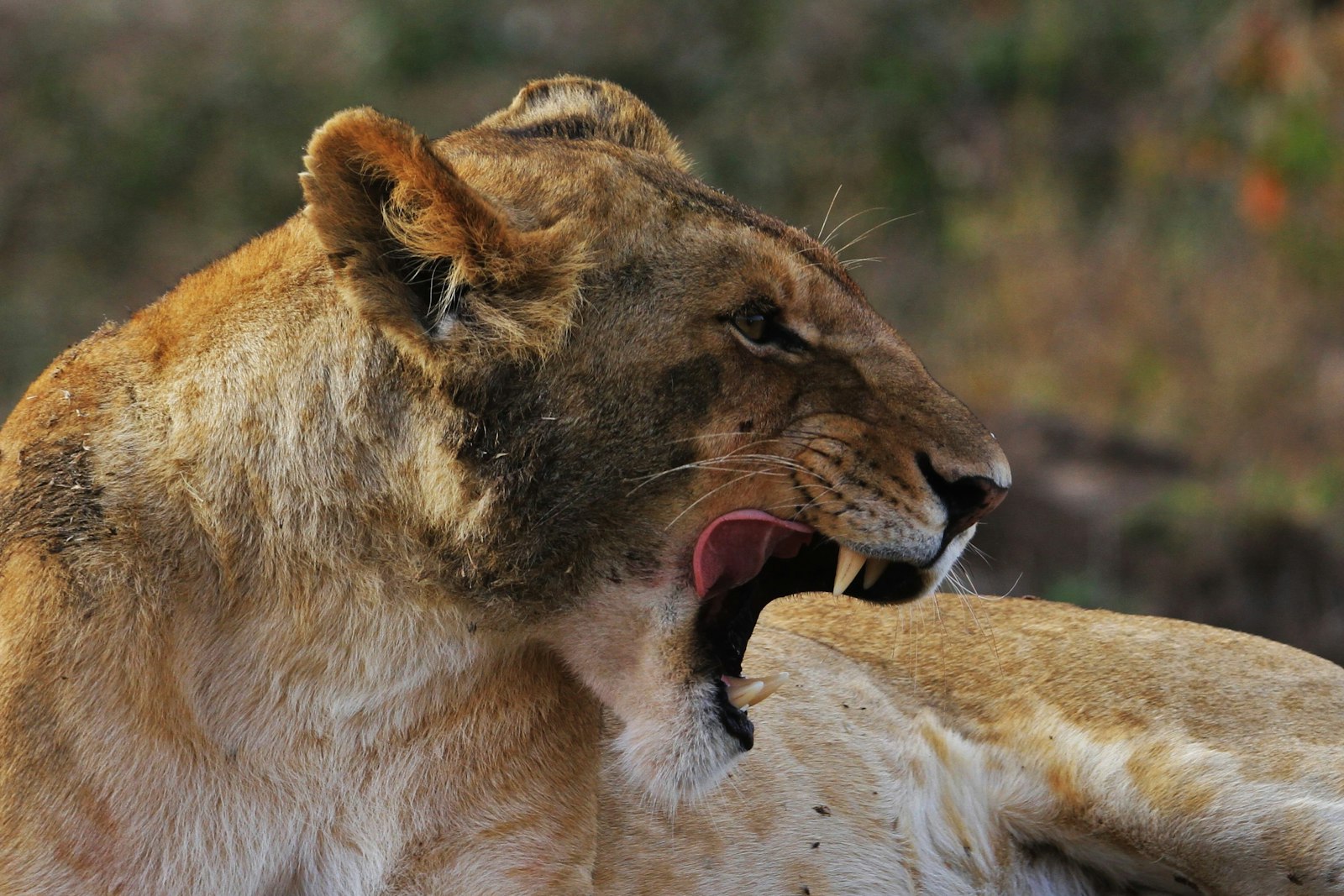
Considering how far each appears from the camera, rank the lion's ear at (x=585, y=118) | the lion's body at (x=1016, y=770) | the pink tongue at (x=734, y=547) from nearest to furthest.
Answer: the pink tongue at (x=734, y=547)
the lion's ear at (x=585, y=118)
the lion's body at (x=1016, y=770)

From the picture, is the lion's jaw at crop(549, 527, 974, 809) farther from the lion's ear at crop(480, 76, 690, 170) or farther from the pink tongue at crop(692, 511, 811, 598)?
the lion's ear at crop(480, 76, 690, 170)

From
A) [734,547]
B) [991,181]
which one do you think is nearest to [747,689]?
[734,547]

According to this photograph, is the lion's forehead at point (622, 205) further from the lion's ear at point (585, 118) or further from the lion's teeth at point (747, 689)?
the lion's teeth at point (747, 689)

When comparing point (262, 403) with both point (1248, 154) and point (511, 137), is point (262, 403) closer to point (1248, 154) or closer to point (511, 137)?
point (511, 137)

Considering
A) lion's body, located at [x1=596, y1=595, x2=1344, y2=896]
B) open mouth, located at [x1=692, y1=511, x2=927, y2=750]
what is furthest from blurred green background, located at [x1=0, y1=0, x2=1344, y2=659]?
open mouth, located at [x1=692, y1=511, x2=927, y2=750]

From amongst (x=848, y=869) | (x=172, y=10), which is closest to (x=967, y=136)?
(x=172, y=10)

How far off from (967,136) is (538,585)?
899cm

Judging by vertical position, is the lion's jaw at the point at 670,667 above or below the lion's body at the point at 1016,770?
above

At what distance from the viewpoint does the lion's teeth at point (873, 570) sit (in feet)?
8.41

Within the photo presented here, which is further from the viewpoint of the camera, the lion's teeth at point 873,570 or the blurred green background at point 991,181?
the blurred green background at point 991,181

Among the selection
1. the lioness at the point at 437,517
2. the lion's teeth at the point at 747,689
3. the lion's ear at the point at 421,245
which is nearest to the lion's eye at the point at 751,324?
the lioness at the point at 437,517

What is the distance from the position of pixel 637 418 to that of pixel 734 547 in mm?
257

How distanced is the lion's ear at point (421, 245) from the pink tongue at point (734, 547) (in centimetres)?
38

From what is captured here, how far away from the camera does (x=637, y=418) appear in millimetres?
2443
